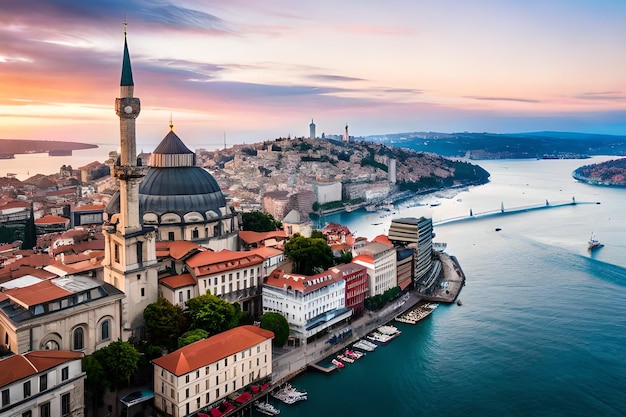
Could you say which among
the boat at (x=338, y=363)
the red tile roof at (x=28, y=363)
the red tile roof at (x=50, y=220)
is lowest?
the boat at (x=338, y=363)

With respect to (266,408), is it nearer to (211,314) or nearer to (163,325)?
(211,314)

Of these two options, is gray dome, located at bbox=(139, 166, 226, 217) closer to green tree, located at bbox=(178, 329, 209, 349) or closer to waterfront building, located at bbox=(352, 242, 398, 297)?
waterfront building, located at bbox=(352, 242, 398, 297)

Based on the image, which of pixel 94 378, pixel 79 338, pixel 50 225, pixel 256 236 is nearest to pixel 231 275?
pixel 256 236

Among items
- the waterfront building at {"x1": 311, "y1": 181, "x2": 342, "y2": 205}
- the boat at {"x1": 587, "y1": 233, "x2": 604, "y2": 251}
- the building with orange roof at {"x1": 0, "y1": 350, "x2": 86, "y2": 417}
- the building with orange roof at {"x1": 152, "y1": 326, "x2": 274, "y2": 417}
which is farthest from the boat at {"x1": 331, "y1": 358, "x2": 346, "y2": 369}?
the waterfront building at {"x1": 311, "y1": 181, "x2": 342, "y2": 205}

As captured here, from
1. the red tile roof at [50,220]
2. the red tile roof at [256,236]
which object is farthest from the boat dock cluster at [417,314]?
the red tile roof at [50,220]

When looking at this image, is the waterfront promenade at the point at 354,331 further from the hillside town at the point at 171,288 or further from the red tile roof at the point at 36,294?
the red tile roof at the point at 36,294
